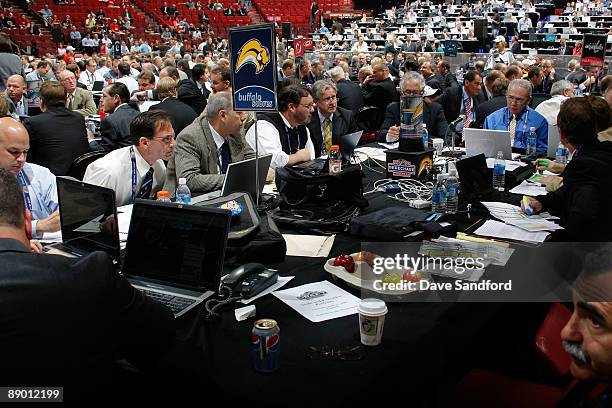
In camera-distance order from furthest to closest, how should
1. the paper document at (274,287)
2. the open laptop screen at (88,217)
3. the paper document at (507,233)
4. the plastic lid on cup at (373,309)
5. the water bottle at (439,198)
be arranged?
1. the water bottle at (439,198)
2. the paper document at (507,233)
3. the open laptop screen at (88,217)
4. the paper document at (274,287)
5. the plastic lid on cup at (373,309)

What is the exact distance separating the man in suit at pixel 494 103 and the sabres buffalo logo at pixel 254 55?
368 centimetres

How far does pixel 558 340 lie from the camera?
217 centimetres

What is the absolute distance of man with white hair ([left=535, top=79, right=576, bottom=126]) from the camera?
588 cm

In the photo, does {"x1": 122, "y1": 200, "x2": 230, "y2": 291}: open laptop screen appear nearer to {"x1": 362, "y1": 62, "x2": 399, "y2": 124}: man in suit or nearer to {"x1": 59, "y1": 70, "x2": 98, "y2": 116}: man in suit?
{"x1": 59, "y1": 70, "x2": 98, "y2": 116}: man in suit

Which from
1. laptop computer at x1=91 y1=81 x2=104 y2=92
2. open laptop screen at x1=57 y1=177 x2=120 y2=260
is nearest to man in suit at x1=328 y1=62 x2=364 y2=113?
laptop computer at x1=91 y1=81 x2=104 y2=92

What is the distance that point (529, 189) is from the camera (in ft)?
13.1

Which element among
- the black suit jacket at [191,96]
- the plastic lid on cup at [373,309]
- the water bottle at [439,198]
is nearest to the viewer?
the plastic lid on cup at [373,309]

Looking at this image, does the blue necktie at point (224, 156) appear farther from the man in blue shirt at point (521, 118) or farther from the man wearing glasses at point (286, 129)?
the man in blue shirt at point (521, 118)

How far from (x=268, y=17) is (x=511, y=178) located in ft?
83.7

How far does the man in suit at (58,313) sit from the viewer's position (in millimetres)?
1501

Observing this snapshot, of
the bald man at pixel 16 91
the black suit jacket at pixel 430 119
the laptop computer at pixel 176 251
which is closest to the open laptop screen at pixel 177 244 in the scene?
the laptop computer at pixel 176 251

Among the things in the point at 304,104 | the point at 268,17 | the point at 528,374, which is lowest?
the point at 528,374

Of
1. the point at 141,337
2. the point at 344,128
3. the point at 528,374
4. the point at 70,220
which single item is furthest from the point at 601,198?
the point at 344,128

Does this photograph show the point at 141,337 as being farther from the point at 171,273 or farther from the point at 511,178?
the point at 511,178
